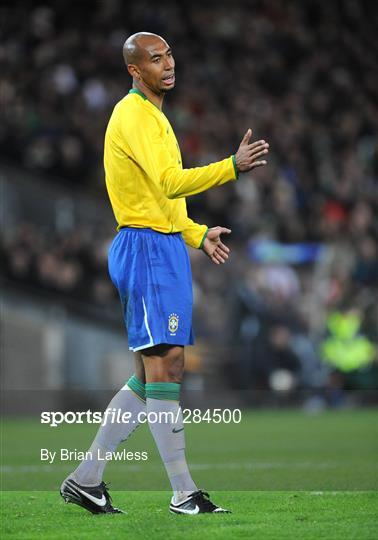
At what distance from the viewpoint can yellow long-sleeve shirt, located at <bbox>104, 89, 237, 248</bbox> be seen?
6082 mm

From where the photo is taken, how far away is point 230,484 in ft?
25.5

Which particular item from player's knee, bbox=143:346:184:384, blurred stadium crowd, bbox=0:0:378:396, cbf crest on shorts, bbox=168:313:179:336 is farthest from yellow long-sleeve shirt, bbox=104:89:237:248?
blurred stadium crowd, bbox=0:0:378:396

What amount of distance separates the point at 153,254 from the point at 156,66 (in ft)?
2.95

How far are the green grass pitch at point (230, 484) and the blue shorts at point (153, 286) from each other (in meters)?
0.83

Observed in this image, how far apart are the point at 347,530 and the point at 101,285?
11.1 meters

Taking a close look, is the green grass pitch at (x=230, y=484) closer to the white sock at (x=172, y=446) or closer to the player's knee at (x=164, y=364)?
the white sock at (x=172, y=446)

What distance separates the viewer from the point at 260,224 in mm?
17750

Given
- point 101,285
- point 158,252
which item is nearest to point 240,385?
point 101,285

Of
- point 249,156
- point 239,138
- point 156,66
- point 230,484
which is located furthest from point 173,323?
point 239,138

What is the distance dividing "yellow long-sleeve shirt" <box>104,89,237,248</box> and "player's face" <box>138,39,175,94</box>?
0.29ft

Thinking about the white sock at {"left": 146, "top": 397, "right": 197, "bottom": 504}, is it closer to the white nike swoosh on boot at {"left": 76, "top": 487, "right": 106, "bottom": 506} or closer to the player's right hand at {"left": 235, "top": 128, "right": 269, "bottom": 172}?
the white nike swoosh on boot at {"left": 76, "top": 487, "right": 106, "bottom": 506}

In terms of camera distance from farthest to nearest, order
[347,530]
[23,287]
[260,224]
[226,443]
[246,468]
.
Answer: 1. [260,224]
2. [23,287]
3. [226,443]
4. [246,468]
5. [347,530]

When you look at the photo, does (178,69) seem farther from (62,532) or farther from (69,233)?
(62,532)

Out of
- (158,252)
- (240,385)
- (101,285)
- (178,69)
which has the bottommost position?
(240,385)
